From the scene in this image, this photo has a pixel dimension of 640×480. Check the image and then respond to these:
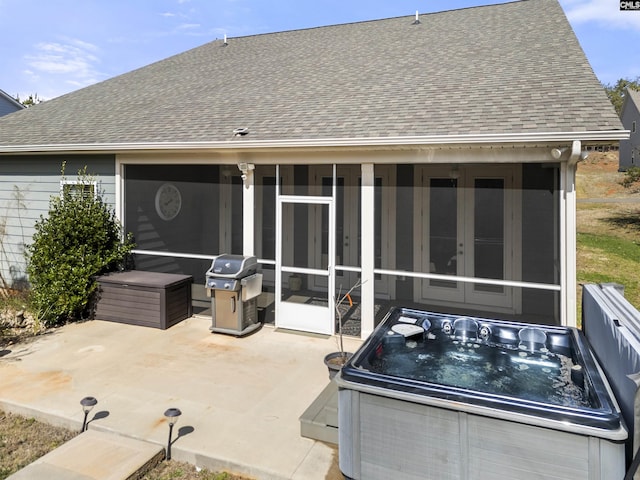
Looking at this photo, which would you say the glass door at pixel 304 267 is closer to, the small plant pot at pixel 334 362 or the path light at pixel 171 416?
the small plant pot at pixel 334 362

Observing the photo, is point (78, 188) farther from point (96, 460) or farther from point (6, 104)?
point (6, 104)

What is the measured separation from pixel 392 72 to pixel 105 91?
6.98 meters

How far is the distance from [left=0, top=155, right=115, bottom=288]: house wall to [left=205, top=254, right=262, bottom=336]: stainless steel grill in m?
2.77

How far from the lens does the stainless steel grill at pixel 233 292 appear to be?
6078 millimetres

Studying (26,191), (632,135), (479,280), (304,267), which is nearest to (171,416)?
(304,267)

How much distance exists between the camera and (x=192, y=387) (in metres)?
4.60

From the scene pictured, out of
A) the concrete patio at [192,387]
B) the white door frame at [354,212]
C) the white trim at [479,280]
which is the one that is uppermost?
the white door frame at [354,212]

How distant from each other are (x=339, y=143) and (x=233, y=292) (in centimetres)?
255

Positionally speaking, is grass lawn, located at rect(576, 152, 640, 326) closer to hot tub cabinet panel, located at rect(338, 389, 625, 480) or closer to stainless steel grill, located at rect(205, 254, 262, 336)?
stainless steel grill, located at rect(205, 254, 262, 336)

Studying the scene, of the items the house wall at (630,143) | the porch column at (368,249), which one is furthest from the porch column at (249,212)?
the house wall at (630,143)

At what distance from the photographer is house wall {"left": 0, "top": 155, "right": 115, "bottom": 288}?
750cm

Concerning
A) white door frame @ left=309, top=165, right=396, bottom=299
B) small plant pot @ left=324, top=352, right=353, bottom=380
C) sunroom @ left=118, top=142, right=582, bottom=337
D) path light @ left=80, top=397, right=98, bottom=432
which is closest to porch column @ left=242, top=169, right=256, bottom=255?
sunroom @ left=118, top=142, right=582, bottom=337

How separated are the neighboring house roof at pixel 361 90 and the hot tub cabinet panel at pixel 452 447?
11.6 ft

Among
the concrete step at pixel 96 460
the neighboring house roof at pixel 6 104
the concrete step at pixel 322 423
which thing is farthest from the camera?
the neighboring house roof at pixel 6 104
